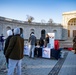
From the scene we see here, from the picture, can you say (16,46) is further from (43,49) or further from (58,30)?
(58,30)

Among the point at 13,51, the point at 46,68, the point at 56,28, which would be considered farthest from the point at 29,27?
the point at 13,51

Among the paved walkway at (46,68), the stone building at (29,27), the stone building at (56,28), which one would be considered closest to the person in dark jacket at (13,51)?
the paved walkway at (46,68)

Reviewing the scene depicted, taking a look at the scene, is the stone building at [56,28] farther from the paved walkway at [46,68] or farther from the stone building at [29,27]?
the paved walkway at [46,68]

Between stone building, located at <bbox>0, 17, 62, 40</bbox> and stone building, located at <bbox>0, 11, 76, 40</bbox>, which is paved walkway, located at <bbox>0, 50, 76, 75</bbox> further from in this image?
stone building, located at <bbox>0, 11, 76, 40</bbox>

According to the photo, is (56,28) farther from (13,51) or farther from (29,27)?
(13,51)

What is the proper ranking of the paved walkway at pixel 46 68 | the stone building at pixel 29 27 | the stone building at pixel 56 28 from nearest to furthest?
the paved walkway at pixel 46 68, the stone building at pixel 29 27, the stone building at pixel 56 28

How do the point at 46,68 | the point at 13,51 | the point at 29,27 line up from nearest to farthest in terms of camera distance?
the point at 13,51, the point at 46,68, the point at 29,27

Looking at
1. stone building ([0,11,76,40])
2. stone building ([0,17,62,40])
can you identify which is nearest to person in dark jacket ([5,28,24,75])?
stone building ([0,17,62,40])

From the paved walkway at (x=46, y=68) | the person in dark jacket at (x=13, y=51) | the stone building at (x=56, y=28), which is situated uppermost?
the stone building at (x=56, y=28)

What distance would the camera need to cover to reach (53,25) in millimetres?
50188

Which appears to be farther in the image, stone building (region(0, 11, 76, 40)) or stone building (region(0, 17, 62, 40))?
stone building (region(0, 11, 76, 40))

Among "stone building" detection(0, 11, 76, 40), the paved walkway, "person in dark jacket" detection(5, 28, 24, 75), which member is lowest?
the paved walkway

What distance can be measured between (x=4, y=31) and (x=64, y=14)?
19438 millimetres

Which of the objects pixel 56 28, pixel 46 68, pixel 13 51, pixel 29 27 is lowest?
pixel 46 68
